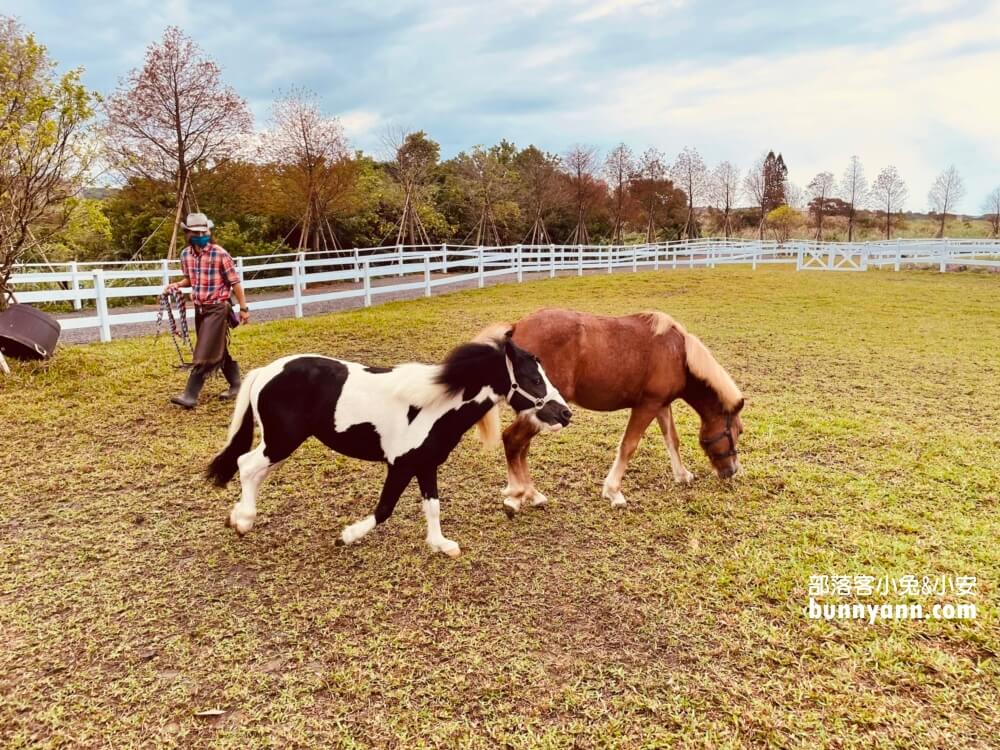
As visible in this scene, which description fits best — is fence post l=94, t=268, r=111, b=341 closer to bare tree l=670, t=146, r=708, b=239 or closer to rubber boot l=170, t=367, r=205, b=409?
rubber boot l=170, t=367, r=205, b=409

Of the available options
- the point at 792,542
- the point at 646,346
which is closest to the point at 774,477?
the point at 792,542

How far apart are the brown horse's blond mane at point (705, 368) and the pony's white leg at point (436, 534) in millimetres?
1853

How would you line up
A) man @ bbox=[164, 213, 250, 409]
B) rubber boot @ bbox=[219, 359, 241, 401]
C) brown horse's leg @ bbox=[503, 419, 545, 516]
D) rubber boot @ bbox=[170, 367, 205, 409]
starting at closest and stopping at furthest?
brown horse's leg @ bbox=[503, 419, 545, 516] → man @ bbox=[164, 213, 250, 409] → rubber boot @ bbox=[170, 367, 205, 409] → rubber boot @ bbox=[219, 359, 241, 401]

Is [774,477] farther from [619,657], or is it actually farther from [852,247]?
[852,247]

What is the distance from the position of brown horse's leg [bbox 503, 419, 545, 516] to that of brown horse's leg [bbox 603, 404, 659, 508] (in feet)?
1.52

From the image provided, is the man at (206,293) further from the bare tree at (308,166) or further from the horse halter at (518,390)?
the bare tree at (308,166)

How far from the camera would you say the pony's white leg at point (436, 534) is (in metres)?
3.17

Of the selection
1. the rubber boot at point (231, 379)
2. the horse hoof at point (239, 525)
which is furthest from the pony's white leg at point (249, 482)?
the rubber boot at point (231, 379)

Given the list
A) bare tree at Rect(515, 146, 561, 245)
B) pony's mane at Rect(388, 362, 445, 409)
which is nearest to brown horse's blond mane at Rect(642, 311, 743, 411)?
pony's mane at Rect(388, 362, 445, 409)

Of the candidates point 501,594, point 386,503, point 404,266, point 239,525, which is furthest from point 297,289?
point 501,594

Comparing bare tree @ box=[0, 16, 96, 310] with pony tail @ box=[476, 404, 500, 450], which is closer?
pony tail @ box=[476, 404, 500, 450]

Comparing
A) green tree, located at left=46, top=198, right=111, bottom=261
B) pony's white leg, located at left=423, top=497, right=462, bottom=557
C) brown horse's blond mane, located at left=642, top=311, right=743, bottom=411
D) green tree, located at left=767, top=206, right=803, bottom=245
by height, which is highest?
green tree, located at left=767, top=206, right=803, bottom=245

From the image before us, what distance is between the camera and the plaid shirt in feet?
17.9

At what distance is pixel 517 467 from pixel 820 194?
51.4 metres
